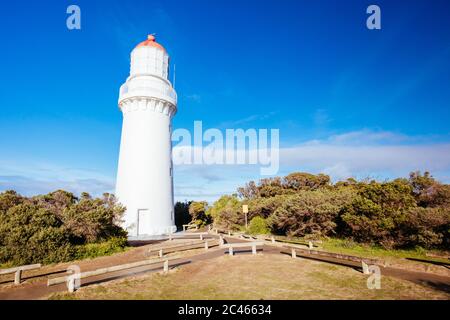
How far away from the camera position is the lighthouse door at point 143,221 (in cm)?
2456

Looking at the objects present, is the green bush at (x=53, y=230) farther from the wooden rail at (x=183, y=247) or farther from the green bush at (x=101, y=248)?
the wooden rail at (x=183, y=247)

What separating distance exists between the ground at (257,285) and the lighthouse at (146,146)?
13.7 m

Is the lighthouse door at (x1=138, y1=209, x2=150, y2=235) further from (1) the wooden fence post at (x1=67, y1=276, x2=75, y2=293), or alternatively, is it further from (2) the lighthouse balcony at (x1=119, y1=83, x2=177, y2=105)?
(1) the wooden fence post at (x1=67, y1=276, x2=75, y2=293)

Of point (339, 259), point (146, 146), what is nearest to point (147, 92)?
point (146, 146)

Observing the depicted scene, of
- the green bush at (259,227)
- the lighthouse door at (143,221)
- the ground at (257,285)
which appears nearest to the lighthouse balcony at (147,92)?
the lighthouse door at (143,221)

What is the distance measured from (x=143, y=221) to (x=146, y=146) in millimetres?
7431

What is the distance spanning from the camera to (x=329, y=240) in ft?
59.5

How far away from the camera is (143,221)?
81.1ft

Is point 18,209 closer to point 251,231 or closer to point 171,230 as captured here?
point 171,230

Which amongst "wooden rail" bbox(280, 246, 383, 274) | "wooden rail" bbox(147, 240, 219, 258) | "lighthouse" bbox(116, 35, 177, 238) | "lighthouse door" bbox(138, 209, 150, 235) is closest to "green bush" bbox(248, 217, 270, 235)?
"wooden rail" bbox(147, 240, 219, 258)

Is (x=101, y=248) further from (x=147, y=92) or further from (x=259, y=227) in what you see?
(x=147, y=92)

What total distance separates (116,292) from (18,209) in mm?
8870
